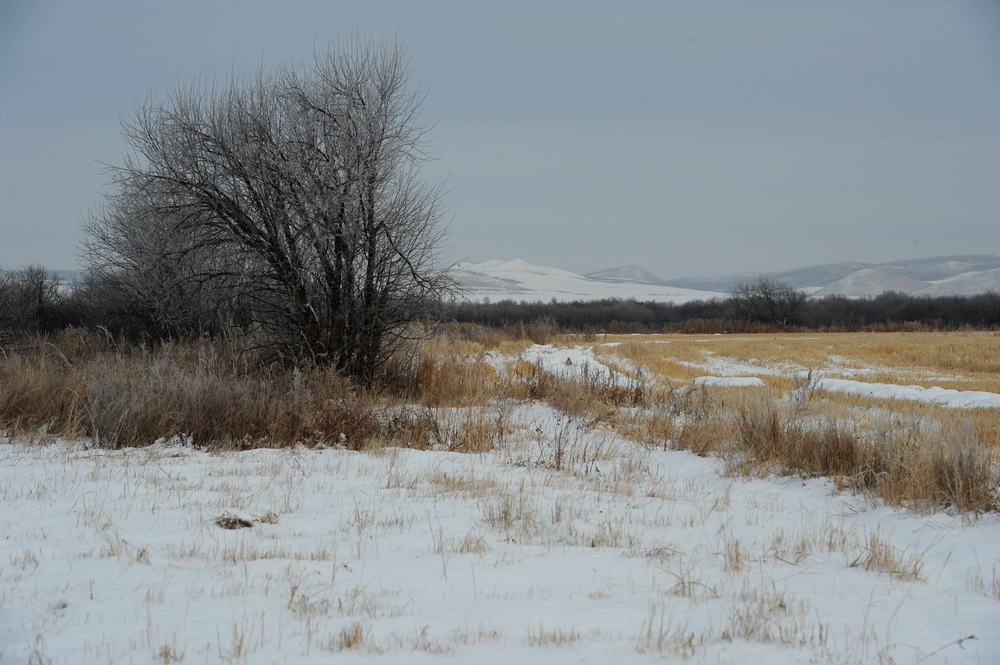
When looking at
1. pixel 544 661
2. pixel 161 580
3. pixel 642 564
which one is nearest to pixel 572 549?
pixel 642 564

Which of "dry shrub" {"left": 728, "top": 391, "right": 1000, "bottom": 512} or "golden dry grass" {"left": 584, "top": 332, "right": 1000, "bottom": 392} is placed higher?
"dry shrub" {"left": 728, "top": 391, "right": 1000, "bottom": 512}

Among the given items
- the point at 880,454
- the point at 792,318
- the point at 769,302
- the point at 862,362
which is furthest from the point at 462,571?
the point at 769,302

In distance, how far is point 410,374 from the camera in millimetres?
11578

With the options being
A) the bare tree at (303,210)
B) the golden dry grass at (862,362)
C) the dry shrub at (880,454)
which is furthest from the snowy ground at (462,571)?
the golden dry grass at (862,362)

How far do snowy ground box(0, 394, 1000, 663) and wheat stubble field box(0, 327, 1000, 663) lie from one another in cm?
2

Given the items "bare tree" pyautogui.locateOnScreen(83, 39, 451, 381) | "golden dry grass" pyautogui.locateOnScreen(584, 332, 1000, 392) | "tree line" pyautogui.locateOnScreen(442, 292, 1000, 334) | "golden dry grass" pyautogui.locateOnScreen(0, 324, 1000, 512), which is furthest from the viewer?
"tree line" pyautogui.locateOnScreen(442, 292, 1000, 334)

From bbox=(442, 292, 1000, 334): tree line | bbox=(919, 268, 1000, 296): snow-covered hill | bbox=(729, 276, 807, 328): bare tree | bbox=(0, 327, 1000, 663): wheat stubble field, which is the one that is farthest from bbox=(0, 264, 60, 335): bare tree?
bbox=(919, 268, 1000, 296): snow-covered hill

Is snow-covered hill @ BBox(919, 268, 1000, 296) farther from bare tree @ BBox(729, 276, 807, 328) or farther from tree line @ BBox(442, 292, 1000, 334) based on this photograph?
bare tree @ BBox(729, 276, 807, 328)

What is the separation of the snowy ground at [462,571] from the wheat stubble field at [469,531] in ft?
0.06

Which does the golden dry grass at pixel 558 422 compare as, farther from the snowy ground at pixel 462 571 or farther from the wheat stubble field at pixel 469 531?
the snowy ground at pixel 462 571

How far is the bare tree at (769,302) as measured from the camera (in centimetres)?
6006

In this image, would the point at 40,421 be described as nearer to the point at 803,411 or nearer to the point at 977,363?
the point at 803,411

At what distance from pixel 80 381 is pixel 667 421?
8448 millimetres

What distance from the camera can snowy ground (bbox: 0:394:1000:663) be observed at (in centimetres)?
236
